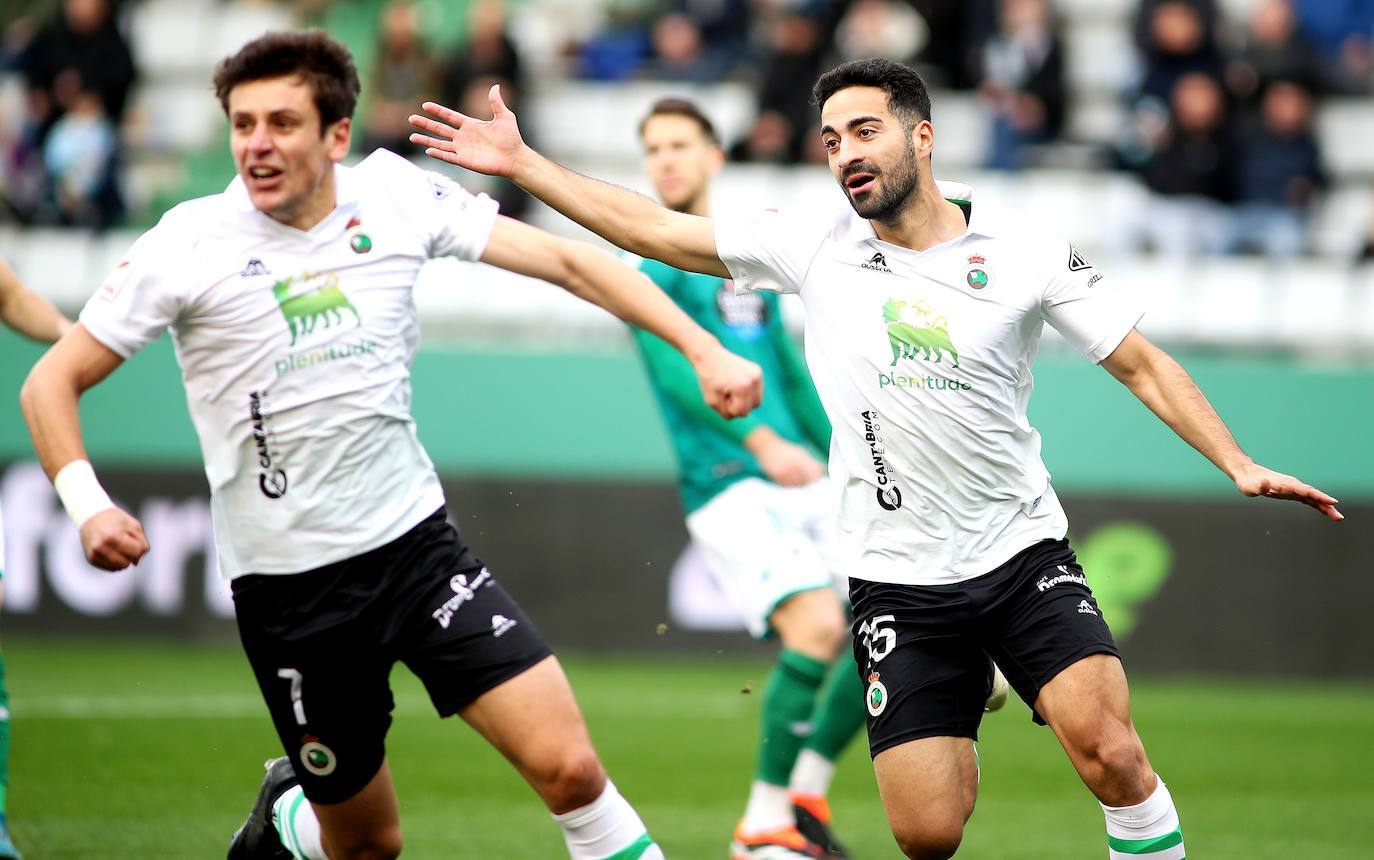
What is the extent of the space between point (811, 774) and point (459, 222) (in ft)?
10.3

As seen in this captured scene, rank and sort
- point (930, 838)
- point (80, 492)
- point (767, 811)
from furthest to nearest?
point (767, 811)
point (930, 838)
point (80, 492)

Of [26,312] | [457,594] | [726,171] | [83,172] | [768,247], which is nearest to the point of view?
[457,594]

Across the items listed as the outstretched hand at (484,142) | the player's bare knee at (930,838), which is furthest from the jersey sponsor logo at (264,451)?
the player's bare knee at (930,838)

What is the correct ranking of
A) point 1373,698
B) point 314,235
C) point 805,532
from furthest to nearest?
point 1373,698 → point 805,532 → point 314,235

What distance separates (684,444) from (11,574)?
7.24 metres

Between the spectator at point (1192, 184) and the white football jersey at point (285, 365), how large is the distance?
10.1 m

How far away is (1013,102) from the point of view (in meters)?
15.5

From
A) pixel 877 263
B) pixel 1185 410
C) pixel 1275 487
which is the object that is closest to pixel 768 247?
pixel 877 263

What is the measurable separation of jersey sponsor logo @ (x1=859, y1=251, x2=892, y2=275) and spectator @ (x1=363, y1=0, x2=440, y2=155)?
10.2 meters

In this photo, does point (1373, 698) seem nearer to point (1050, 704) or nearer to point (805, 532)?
point (805, 532)

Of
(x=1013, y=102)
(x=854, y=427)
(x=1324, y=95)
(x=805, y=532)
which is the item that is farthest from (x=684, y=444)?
(x=1324, y=95)

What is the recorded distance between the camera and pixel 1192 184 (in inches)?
572

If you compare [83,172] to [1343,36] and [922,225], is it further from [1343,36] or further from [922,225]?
[922,225]

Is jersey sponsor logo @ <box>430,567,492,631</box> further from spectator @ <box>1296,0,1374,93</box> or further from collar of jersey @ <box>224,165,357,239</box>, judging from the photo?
spectator @ <box>1296,0,1374,93</box>
